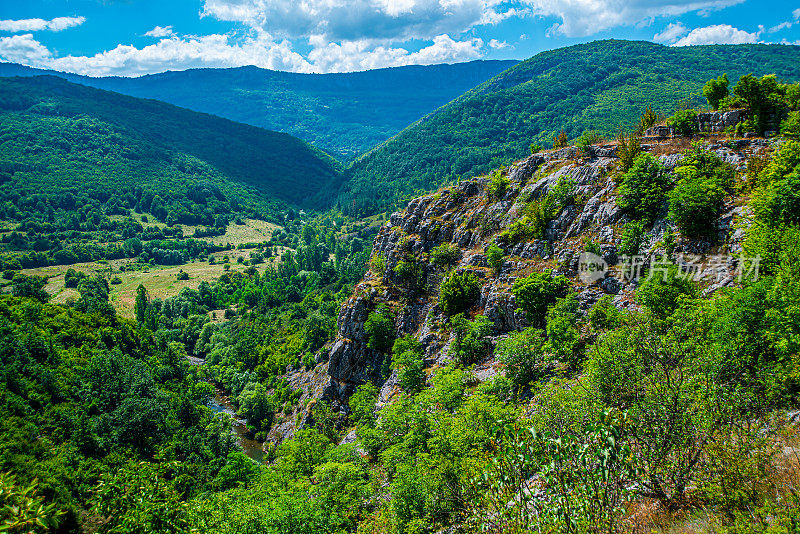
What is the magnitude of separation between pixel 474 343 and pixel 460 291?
367 inches

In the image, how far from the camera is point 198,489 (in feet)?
188

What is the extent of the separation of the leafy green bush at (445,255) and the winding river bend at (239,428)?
157 ft

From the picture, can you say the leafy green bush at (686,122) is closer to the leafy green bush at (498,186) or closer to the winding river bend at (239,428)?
the leafy green bush at (498,186)

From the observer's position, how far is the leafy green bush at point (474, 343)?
47438 mm

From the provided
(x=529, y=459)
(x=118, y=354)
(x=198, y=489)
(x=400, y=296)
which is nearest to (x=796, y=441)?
(x=529, y=459)

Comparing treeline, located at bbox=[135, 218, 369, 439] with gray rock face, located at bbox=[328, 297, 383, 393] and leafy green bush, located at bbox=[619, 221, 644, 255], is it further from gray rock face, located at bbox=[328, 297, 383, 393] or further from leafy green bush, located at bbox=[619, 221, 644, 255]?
leafy green bush, located at bbox=[619, 221, 644, 255]

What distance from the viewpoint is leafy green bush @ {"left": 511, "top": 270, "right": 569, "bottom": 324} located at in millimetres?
44156

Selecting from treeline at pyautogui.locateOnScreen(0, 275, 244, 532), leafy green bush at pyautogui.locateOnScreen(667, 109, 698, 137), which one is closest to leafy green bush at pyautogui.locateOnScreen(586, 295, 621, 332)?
leafy green bush at pyautogui.locateOnScreen(667, 109, 698, 137)

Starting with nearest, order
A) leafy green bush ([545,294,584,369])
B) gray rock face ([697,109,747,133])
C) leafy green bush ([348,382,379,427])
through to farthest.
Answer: leafy green bush ([545,294,584,369]) → gray rock face ([697,109,747,133]) → leafy green bush ([348,382,379,427])

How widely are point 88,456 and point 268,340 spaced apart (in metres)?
54.7

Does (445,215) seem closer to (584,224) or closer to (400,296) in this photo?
(400,296)

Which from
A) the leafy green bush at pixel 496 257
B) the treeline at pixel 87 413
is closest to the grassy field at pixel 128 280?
the treeline at pixel 87 413

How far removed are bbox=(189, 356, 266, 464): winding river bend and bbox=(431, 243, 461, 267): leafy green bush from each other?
4782cm

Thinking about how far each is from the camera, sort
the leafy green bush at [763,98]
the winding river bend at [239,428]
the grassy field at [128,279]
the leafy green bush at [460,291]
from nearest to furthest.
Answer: the leafy green bush at [763,98], the leafy green bush at [460,291], the winding river bend at [239,428], the grassy field at [128,279]
